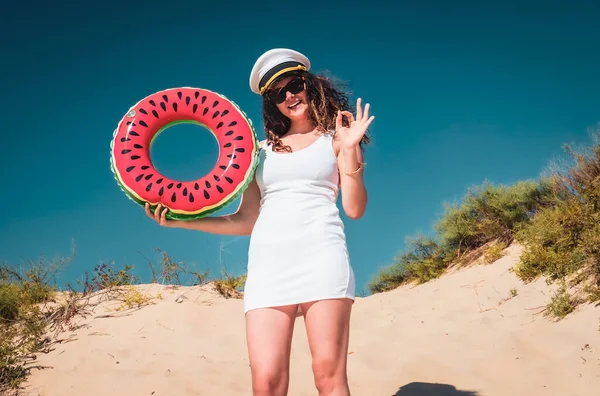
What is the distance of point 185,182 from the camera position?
2.58 metres

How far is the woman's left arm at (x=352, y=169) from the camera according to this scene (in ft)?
7.05

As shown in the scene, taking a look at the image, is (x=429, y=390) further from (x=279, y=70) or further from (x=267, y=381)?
(x=279, y=70)

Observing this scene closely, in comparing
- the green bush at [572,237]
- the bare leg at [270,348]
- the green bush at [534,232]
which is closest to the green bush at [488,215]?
the green bush at [534,232]

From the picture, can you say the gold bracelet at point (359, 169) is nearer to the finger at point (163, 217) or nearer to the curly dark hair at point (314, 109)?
the curly dark hair at point (314, 109)

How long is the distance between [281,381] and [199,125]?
1.41 m

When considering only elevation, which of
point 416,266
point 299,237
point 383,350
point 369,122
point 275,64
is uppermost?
point 416,266

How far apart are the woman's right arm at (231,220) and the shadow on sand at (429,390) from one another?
1.99m

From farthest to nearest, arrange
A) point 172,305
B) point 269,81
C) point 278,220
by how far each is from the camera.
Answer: point 172,305 < point 269,81 < point 278,220

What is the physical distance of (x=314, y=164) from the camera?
2213mm

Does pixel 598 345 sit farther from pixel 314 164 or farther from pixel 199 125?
pixel 199 125

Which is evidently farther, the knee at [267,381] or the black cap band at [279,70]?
the black cap band at [279,70]

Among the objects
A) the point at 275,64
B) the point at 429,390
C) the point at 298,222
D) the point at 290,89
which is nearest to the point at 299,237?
the point at 298,222

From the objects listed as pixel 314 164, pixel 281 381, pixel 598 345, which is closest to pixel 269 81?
pixel 314 164

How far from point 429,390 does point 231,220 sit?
2.13 m
